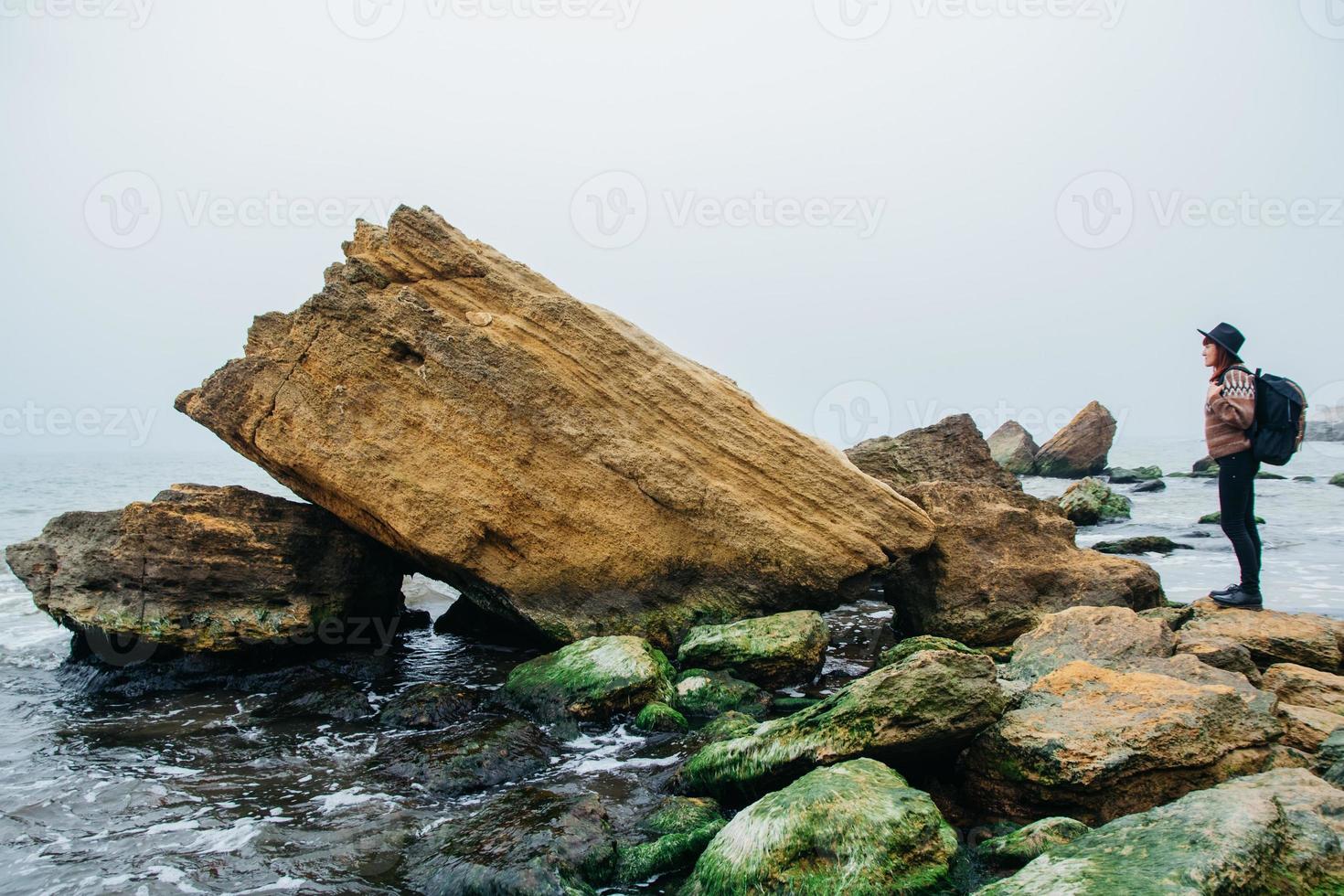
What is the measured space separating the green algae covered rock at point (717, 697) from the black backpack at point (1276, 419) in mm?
6469

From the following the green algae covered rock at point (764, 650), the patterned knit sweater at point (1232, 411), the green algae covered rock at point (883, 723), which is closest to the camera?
the green algae covered rock at point (883, 723)

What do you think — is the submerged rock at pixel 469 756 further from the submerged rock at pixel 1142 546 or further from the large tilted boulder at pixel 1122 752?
the submerged rock at pixel 1142 546

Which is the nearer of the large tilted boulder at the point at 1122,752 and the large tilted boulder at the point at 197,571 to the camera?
the large tilted boulder at the point at 1122,752

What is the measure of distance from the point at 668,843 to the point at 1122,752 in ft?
11.0

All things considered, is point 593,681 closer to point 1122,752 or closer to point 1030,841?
point 1030,841

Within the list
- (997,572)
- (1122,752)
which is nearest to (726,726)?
(1122,752)

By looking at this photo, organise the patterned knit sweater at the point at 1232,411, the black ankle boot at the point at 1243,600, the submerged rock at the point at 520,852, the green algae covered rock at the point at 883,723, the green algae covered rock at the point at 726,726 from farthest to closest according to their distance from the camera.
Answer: the black ankle boot at the point at 1243,600
the patterned knit sweater at the point at 1232,411
the green algae covered rock at the point at 726,726
the green algae covered rock at the point at 883,723
the submerged rock at the point at 520,852

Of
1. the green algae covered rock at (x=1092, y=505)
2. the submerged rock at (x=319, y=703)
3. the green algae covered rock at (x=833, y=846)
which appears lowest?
the submerged rock at (x=319, y=703)

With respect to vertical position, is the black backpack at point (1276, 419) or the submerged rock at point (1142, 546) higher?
the black backpack at point (1276, 419)

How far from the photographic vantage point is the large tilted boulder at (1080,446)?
43.6 meters

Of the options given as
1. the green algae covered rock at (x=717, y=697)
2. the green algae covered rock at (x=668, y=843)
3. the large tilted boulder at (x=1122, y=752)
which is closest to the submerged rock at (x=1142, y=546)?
the green algae covered rock at (x=717, y=697)

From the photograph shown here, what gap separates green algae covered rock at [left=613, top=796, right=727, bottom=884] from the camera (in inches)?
226

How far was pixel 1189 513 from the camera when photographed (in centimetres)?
2705

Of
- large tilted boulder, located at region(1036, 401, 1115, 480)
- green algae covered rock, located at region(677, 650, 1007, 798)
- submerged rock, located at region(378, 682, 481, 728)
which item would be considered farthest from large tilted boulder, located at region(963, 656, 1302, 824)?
large tilted boulder, located at region(1036, 401, 1115, 480)
